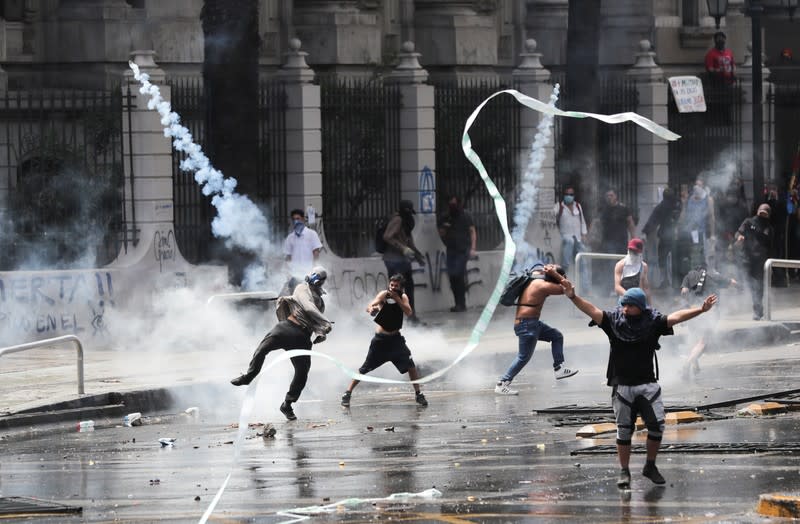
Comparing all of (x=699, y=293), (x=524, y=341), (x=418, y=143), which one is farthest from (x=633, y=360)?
(x=418, y=143)

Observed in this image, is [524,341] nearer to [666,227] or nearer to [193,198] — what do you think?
[193,198]

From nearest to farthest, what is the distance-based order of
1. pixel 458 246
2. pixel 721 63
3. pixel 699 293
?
pixel 699 293 → pixel 458 246 → pixel 721 63

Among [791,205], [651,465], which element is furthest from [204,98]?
[651,465]

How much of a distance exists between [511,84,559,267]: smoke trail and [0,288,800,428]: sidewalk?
1246 millimetres

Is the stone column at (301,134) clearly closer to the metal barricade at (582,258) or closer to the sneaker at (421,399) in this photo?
the metal barricade at (582,258)

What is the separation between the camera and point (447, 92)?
92.6 ft

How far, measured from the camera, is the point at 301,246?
23.9 m

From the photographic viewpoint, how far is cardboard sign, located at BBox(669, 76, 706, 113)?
32.7m

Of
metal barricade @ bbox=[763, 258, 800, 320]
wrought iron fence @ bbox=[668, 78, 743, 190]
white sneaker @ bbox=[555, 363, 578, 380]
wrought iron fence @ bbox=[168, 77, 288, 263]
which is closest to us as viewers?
white sneaker @ bbox=[555, 363, 578, 380]

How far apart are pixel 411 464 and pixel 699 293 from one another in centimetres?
646

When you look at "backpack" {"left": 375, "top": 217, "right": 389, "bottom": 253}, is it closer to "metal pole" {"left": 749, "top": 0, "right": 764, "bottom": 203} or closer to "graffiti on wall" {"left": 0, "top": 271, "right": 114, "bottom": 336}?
"graffiti on wall" {"left": 0, "top": 271, "right": 114, "bottom": 336}

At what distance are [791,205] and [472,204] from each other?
560 centimetres

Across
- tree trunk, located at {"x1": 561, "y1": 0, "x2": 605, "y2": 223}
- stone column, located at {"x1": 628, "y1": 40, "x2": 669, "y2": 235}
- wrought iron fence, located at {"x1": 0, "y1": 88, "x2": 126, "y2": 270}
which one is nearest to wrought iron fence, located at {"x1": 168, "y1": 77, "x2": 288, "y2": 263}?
wrought iron fence, located at {"x1": 0, "y1": 88, "x2": 126, "y2": 270}

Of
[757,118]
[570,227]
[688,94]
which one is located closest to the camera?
[570,227]
